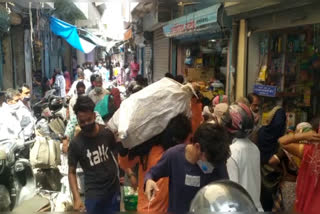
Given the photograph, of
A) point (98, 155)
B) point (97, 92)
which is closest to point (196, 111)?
point (98, 155)

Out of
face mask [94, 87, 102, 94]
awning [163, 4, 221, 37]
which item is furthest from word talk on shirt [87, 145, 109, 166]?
awning [163, 4, 221, 37]

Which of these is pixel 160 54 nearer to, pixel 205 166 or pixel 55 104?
pixel 55 104

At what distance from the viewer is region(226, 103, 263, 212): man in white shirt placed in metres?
2.67

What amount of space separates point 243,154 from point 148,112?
3.38 ft

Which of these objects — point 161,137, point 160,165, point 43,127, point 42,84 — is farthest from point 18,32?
point 160,165

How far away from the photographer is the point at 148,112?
3.40 meters

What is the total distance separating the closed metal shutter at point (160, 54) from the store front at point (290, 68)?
6.07m

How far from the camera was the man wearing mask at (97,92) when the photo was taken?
6645 mm

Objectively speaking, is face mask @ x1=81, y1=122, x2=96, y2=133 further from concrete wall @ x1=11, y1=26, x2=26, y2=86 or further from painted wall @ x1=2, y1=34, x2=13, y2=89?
concrete wall @ x1=11, y1=26, x2=26, y2=86

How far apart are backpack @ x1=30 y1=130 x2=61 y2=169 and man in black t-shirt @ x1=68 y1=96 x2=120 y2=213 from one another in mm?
1975

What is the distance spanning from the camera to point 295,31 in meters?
5.28

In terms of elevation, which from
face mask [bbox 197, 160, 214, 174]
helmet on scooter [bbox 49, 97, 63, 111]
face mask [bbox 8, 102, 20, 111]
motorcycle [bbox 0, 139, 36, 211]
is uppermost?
face mask [bbox 197, 160, 214, 174]

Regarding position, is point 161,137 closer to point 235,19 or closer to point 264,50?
point 264,50

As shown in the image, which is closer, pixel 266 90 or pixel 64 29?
pixel 266 90
